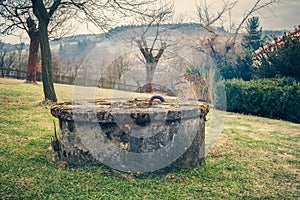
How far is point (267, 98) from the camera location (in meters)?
11.8

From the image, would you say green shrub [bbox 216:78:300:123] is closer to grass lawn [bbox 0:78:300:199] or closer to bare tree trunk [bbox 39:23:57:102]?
grass lawn [bbox 0:78:300:199]


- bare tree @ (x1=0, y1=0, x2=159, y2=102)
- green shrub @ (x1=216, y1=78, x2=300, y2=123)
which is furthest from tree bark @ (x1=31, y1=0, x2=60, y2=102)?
green shrub @ (x1=216, y1=78, x2=300, y2=123)

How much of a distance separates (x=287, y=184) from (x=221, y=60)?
1909cm

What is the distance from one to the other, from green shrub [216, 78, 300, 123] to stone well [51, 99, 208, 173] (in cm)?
844

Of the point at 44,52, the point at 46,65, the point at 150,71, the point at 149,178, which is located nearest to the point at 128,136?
the point at 149,178

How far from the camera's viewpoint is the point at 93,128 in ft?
11.9

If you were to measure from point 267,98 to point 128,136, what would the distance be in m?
9.73

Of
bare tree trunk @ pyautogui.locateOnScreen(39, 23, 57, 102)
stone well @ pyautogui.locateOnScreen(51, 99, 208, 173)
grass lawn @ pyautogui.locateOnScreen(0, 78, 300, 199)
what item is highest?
bare tree trunk @ pyautogui.locateOnScreen(39, 23, 57, 102)

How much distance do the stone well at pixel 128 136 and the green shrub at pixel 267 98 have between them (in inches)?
332

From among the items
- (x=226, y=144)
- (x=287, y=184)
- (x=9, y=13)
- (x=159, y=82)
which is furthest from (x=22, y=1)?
(x=287, y=184)

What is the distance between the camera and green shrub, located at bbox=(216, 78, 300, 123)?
10750 millimetres

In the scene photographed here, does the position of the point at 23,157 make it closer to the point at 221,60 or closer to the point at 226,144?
the point at 226,144

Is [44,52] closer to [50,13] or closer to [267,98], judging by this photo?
[50,13]

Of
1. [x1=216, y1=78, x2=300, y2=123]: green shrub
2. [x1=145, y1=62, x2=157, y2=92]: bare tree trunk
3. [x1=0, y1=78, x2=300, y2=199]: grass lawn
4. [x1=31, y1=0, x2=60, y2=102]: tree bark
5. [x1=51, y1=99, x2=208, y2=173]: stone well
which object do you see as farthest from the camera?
[x1=145, y1=62, x2=157, y2=92]: bare tree trunk
